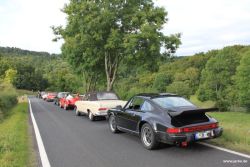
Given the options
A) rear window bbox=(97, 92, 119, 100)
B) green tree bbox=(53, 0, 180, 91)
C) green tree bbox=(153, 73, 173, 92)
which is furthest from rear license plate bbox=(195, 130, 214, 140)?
green tree bbox=(153, 73, 173, 92)

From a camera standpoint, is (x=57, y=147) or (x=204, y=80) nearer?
(x=57, y=147)

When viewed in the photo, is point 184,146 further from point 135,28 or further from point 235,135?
point 135,28

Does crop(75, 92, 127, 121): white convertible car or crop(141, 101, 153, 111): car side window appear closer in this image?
crop(141, 101, 153, 111): car side window

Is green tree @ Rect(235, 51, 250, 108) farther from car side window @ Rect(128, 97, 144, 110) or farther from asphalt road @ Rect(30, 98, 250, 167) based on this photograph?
asphalt road @ Rect(30, 98, 250, 167)

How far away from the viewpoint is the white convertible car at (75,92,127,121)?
14.5m

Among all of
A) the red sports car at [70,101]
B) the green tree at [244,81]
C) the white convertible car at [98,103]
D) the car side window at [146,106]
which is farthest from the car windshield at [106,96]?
the green tree at [244,81]

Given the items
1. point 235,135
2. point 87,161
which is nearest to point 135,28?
point 235,135

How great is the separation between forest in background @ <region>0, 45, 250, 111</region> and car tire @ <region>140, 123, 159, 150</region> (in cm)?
1684

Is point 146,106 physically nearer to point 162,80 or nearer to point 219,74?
point 219,74

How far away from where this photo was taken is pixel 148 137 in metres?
8.42

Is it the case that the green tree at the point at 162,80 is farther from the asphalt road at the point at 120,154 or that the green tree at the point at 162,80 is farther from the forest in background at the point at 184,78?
the asphalt road at the point at 120,154

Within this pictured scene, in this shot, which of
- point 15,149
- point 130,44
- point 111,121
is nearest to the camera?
point 15,149

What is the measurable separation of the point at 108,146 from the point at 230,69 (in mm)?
59690

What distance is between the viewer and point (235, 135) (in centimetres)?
888
